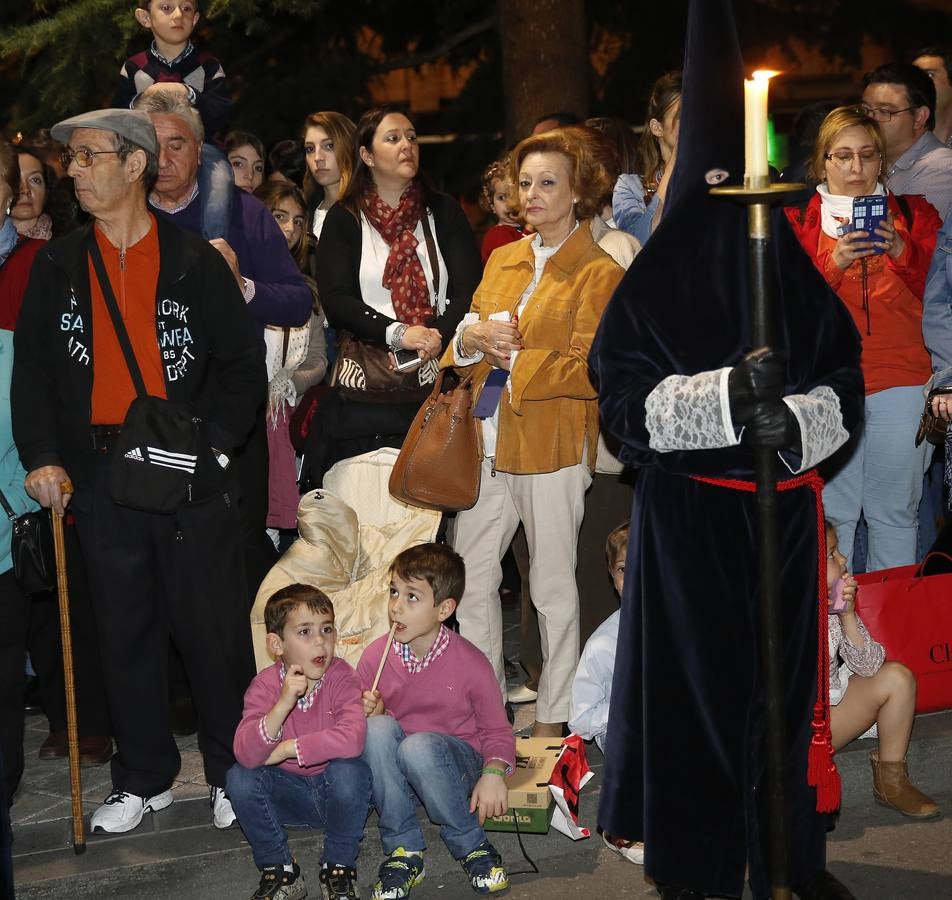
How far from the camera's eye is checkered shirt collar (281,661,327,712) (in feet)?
17.1

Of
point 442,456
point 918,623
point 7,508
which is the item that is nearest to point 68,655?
point 7,508

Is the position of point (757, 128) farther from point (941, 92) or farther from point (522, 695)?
point (941, 92)

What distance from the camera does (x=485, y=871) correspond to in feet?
16.4

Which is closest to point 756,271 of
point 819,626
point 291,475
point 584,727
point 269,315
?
point 819,626

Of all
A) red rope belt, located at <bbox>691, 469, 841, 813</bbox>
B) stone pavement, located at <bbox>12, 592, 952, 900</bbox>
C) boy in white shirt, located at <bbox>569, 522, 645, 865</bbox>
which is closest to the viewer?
red rope belt, located at <bbox>691, 469, 841, 813</bbox>

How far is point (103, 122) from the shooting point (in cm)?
530

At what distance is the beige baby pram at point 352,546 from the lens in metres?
6.03

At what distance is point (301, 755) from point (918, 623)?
2487 millimetres

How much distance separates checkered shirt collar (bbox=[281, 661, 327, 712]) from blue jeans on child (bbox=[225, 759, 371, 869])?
0.24 m

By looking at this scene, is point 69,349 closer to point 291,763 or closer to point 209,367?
point 209,367

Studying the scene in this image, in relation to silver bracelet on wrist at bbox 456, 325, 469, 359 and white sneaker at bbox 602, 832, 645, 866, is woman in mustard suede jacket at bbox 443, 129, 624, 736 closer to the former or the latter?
silver bracelet on wrist at bbox 456, 325, 469, 359

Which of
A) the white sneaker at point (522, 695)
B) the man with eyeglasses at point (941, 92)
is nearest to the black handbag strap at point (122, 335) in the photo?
the white sneaker at point (522, 695)

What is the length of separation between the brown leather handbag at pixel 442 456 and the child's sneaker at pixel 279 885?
1.59 metres

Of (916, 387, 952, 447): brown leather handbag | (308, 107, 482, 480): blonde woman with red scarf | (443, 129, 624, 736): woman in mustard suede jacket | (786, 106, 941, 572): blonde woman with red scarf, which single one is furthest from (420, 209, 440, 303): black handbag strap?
(916, 387, 952, 447): brown leather handbag
